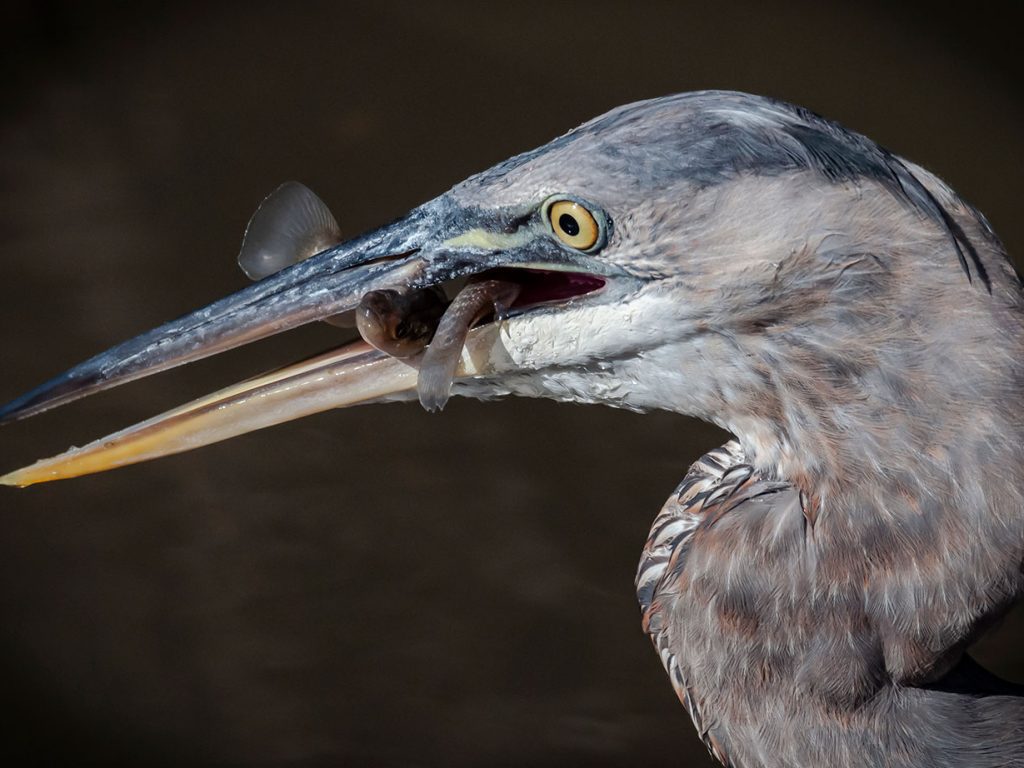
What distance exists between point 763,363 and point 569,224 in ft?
0.90

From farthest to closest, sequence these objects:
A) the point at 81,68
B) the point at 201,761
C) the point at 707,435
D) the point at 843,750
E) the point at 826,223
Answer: the point at 81,68
the point at 707,435
the point at 201,761
the point at 843,750
the point at 826,223

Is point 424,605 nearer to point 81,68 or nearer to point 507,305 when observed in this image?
point 507,305

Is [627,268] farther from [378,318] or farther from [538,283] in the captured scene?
[378,318]

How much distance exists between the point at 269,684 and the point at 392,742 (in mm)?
338

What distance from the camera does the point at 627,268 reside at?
1.35 metres

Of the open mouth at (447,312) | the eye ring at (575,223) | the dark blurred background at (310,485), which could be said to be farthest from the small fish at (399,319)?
the dark blurred background at (310,485)

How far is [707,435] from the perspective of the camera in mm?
3105

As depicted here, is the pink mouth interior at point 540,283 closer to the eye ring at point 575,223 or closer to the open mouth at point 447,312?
the open mouth at point 447,312

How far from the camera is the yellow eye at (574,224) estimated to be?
4.37 ft

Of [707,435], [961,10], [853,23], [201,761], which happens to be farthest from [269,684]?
[961,10]

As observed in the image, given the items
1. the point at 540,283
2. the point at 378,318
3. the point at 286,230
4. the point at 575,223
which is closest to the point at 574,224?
the point at 575,223

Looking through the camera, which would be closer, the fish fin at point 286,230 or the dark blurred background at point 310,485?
the fish fin at point 286,230

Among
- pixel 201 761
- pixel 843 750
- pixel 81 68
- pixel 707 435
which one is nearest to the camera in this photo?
pixel 843 750

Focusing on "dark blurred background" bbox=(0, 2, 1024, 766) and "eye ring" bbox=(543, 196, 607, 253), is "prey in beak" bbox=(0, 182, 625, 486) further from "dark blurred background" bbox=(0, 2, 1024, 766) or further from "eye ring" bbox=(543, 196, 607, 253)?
"dark blurred background" bbox=(0, 2, 1024, 766)
